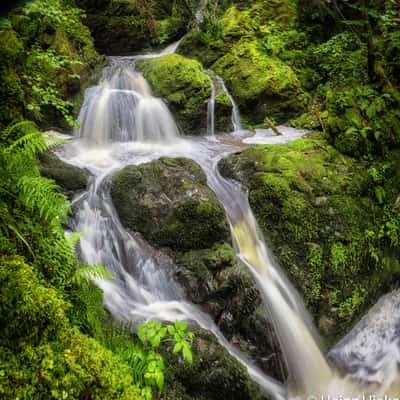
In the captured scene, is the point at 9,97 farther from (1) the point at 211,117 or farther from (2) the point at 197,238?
(1) the point at 211,117

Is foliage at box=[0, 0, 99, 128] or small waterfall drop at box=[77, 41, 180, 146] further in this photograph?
small waterfall drop at box=[77, 41, 180, 146]

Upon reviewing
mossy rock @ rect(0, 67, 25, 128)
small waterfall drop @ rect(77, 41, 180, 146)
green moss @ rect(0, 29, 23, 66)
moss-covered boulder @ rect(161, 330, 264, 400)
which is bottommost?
moss-covered boulder @ rect(161, 330, 264, 400)

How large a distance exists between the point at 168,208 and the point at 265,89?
5.97 metres

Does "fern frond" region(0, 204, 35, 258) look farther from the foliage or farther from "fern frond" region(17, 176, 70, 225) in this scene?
the foliage

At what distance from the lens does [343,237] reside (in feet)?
18.8

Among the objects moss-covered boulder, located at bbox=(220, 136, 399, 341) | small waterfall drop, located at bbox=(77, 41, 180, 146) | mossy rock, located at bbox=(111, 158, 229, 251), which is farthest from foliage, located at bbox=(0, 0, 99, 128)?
moss-covered boulder, located at bbox=(220, 136, 399, 341)

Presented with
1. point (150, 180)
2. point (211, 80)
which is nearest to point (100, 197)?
point (150, 180)

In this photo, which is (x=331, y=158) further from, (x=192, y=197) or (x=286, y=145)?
(x=192, y=197)

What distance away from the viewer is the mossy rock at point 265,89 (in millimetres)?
9816

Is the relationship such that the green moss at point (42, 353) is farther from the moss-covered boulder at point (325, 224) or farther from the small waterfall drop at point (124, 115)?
the small waterfall drop at point (124, 115)

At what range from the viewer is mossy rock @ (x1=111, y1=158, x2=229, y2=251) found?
5324 millimetres

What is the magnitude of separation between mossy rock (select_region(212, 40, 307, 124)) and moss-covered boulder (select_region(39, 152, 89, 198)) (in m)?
5.83

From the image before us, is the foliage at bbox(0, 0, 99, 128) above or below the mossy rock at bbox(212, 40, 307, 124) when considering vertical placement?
above

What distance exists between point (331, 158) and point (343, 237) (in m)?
1.82
